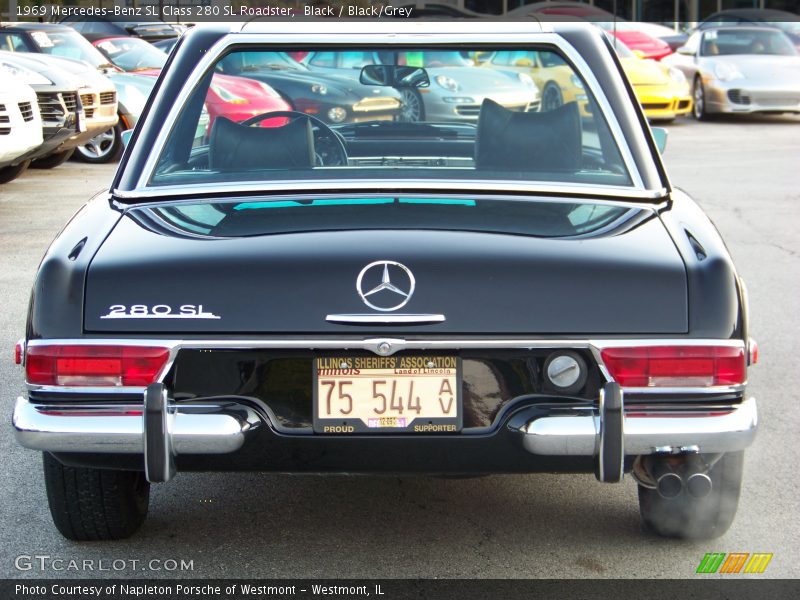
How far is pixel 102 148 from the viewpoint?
574 inches

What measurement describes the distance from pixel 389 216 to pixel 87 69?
1129 centimetres

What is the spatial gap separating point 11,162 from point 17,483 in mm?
7459

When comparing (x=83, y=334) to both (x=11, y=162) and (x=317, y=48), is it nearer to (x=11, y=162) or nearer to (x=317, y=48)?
(x=317, y=48)

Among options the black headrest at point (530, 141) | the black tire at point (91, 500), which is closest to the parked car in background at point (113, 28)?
the black headrest at point (530, 141)

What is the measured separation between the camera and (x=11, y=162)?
439 inches

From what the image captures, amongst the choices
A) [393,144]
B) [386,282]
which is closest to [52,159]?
[393,144]

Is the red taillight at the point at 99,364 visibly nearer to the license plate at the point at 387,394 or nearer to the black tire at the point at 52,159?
the license plate at the point at 387,394

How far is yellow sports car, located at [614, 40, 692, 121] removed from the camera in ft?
60.6

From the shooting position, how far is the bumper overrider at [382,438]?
3.03m

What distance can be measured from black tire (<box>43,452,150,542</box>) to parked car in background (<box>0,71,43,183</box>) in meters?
7.42

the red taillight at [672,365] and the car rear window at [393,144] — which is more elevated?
the car rear window at [393,144]

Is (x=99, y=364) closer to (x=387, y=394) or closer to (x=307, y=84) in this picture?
(x=387, y=394)

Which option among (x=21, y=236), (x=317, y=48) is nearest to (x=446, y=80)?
(x=21, y=236)
